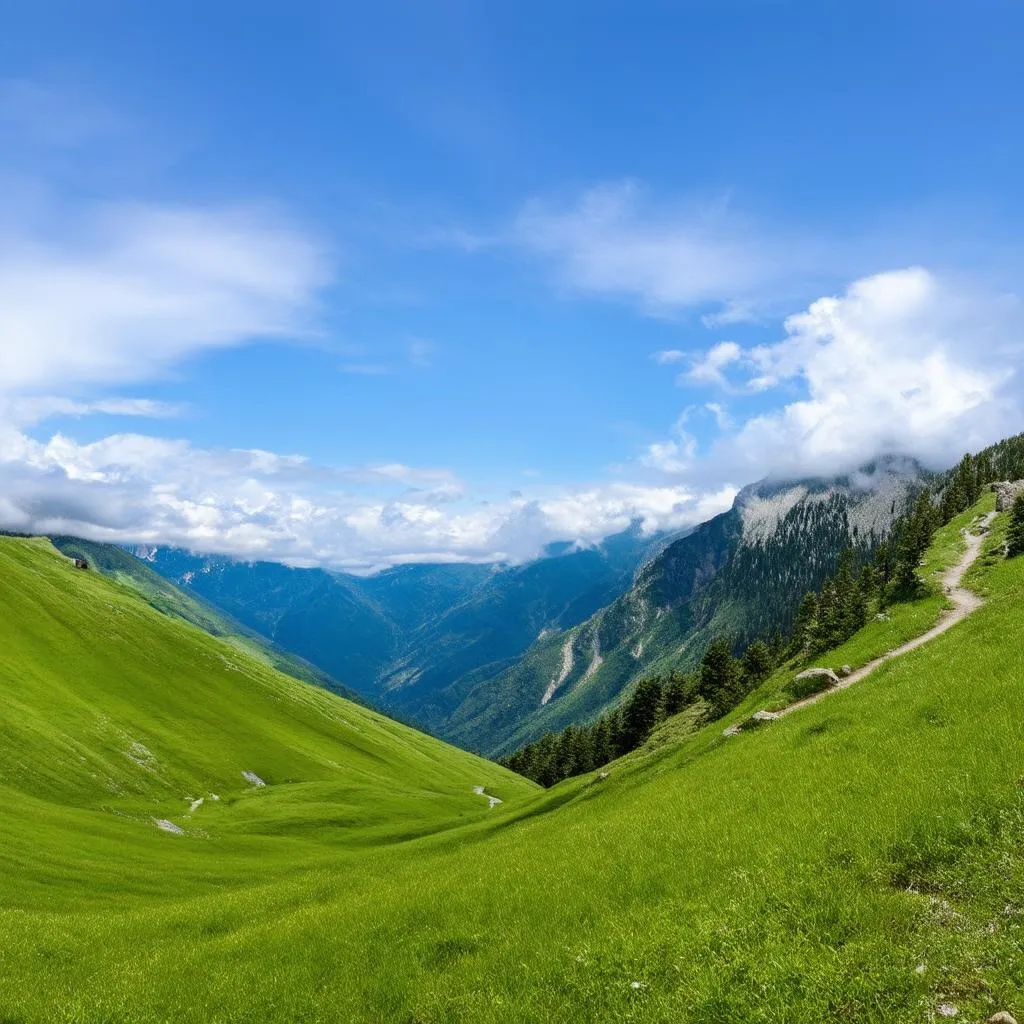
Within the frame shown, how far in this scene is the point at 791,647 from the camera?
9212 cm

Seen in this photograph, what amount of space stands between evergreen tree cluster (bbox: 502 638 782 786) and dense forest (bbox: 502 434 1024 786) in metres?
0.15

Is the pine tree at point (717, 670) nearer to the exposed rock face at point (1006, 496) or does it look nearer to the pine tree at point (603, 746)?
the pine tree at point (603, 746)

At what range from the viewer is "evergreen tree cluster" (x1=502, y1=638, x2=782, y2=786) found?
312 ft

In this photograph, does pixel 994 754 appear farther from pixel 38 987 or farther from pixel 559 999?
pixel 38 987

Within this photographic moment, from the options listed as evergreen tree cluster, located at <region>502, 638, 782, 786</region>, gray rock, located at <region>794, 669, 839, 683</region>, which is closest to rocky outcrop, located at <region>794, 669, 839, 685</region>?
gray rock, located at <region>794, 669, 839, 683</region>

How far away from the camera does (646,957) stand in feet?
42.4

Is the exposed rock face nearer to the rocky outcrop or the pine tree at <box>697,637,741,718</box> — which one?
the pine tree at <box>697,637,741,718</box>

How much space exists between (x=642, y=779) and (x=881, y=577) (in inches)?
2637

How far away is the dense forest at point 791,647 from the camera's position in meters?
63.6

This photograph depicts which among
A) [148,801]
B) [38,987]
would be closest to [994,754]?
[38,987]

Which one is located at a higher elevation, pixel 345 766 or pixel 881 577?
pixel 881 577

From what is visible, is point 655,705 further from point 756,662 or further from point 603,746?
point 756,662

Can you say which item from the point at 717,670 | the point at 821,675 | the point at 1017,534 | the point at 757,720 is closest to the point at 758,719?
the point at 757,720

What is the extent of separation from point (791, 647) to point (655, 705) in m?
40.4
